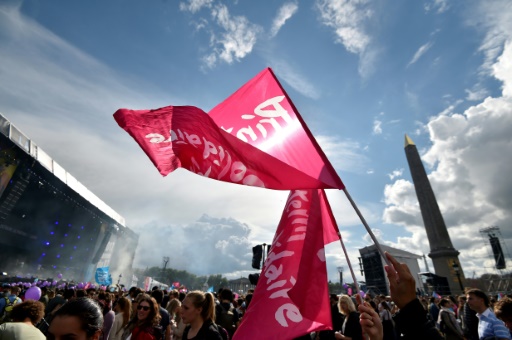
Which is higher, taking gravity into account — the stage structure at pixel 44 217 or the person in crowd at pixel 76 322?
the stage structure at pixel 44 217

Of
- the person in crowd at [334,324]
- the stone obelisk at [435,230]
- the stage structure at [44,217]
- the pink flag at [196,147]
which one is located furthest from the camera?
the stone obelisk at [435,230]

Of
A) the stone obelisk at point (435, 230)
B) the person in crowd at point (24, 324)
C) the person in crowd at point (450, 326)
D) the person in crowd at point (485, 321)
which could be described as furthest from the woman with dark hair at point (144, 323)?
the stone obelisk at point (435, 230)

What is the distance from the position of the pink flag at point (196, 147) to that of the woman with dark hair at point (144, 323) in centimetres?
225

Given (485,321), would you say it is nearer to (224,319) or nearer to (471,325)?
(471,325)

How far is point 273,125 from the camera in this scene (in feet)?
10.1

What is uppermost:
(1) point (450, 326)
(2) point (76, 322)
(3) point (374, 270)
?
(3) point (374, 270)

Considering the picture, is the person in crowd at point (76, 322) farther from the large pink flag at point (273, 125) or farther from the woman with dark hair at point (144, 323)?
the woman with dark hair at point (144, 323)

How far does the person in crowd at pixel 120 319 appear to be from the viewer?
15.0 feet

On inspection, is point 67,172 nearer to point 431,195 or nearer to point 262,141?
point 262,141

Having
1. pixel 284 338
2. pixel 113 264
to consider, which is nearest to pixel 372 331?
pixel 284 338

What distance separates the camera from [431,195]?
3130cm

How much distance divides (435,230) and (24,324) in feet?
119

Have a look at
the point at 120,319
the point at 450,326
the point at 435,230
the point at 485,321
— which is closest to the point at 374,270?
the point at 435,230

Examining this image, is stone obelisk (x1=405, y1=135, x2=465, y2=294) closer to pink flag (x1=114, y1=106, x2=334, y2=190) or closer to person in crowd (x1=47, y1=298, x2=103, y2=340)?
pink flag (x1=114, y1=106, x2=334, y2=190)
